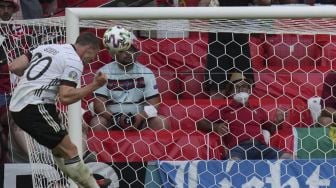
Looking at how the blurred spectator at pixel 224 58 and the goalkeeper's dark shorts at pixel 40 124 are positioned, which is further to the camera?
the blurred spectator at pixel 224 58

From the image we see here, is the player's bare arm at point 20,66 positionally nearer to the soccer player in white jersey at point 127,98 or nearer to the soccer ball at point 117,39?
the soccer ball at point 117,39

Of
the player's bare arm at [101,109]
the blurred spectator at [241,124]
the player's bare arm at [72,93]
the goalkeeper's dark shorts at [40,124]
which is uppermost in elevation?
the player's bare arm at [72,93]

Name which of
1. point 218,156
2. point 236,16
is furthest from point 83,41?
point 218,156

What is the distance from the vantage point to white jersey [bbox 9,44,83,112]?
6008 millimetres

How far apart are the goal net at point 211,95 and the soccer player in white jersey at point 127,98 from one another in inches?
1.2

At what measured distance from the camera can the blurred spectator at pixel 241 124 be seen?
717cm

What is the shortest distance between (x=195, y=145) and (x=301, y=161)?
0.74m

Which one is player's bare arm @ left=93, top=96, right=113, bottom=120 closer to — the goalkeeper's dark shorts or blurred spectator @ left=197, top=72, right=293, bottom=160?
blurred spectator @ left=197, top=72, right=293, bottom=160

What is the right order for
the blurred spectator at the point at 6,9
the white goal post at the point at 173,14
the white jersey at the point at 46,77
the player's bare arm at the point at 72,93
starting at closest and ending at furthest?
1. the player's bare arm at the point at 72,93
2. the white jersey at the point at 46,77
3. the white goal post at the point at 173,14
4. the blurred spectator at the point at 6,9

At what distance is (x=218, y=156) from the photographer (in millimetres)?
7160

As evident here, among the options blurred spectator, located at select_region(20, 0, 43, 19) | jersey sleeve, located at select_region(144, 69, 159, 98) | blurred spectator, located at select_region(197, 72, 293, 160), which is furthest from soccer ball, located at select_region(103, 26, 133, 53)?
blurred spectator, located at select_region(20, 0, 43, 19)

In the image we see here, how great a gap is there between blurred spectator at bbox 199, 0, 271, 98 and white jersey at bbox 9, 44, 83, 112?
168 centimetres

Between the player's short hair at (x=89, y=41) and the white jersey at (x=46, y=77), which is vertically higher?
the player's short hair at (x=89, y=41)

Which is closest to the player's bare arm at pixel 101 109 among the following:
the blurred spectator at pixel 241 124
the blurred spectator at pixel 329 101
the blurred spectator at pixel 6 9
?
the blurred spectator at pixel 241 124
